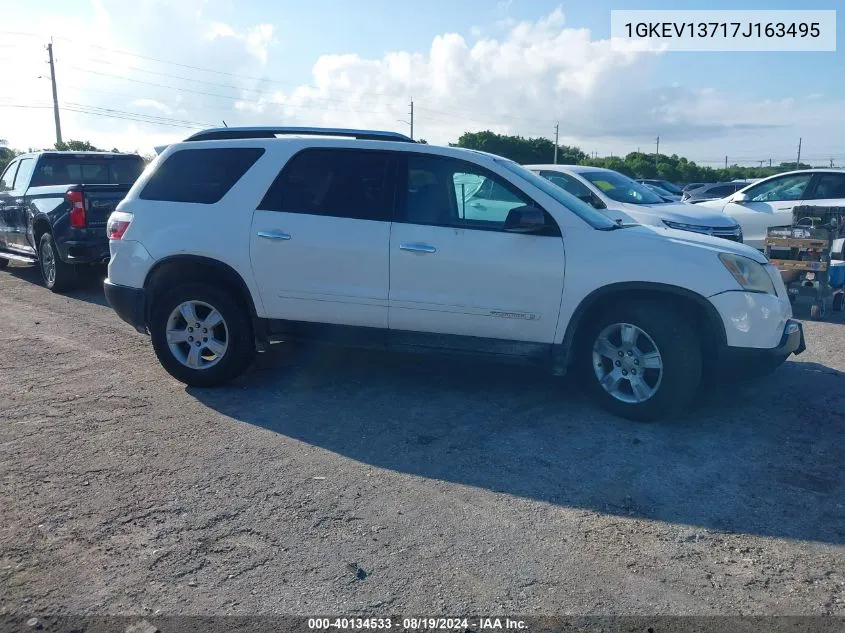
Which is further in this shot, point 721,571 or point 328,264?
point 328,264

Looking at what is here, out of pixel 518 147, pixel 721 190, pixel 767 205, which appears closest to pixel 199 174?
pixel 767 205

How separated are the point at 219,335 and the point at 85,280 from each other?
250 inches

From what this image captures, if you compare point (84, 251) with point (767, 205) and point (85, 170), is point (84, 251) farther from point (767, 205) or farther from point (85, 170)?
point (767, 205)

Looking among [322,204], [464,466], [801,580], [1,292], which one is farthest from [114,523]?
[1,292]

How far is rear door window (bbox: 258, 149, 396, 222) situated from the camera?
5637 millimetres

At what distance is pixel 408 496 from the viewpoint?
4164 millimetres

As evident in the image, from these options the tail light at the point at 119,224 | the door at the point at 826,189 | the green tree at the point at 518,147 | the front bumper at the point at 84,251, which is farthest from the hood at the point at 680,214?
the green tree at the point at 518,147

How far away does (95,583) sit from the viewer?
3.29m

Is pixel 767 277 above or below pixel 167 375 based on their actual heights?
above

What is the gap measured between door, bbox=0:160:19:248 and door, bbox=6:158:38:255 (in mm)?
54

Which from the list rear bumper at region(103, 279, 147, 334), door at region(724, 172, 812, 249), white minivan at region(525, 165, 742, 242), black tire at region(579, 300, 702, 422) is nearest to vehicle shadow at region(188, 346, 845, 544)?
black tire at region(579, 300, 702, 422)

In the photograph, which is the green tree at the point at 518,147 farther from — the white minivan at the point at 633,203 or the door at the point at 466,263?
the door at the point at 466,263

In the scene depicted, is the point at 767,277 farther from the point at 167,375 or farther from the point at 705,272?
the point at 167,375

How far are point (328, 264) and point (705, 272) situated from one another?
267 cm
